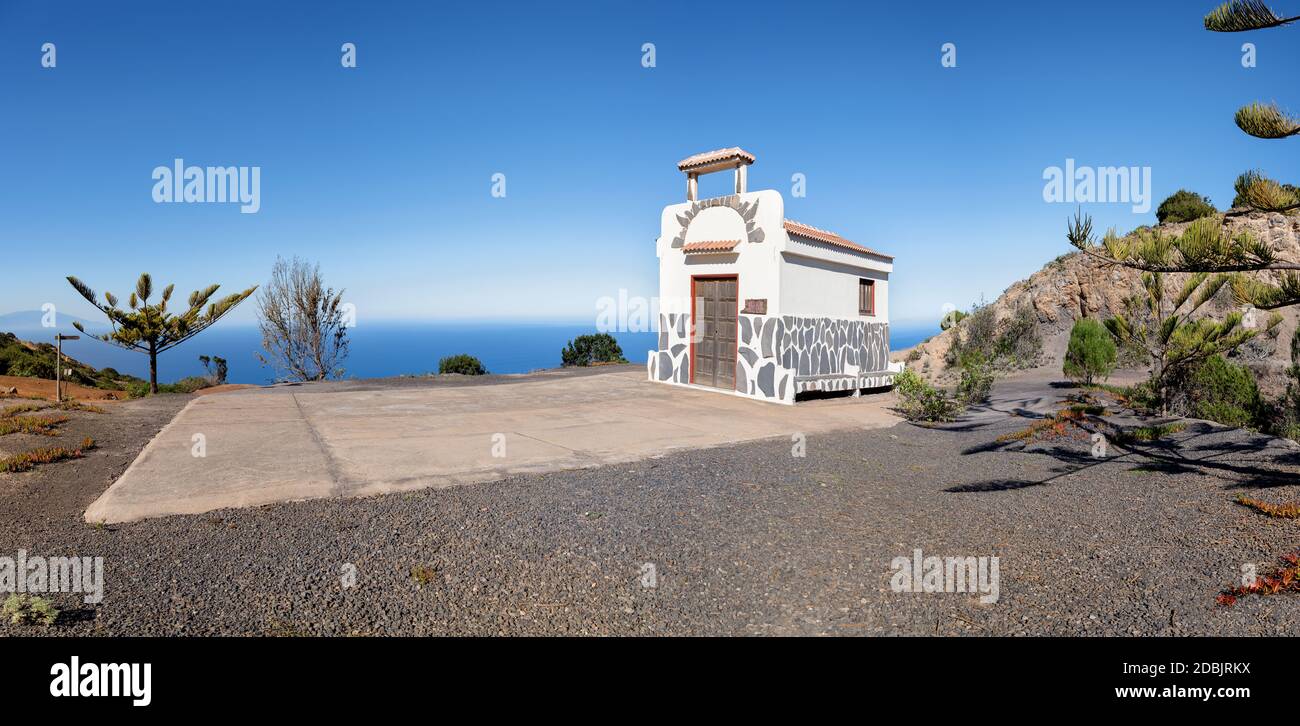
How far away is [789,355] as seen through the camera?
12.4m

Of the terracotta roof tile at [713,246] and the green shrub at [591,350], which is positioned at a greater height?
the terracotta roof tile at [713,246]

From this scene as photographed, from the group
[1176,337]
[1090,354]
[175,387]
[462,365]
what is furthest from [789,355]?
[175,387]

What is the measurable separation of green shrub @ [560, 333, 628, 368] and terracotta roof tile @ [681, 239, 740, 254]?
10.0 m

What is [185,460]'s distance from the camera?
229 inches

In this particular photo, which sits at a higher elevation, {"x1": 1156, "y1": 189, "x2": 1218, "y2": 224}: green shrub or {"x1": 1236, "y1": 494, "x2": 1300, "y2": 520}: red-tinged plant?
Answer: {"x1": 1156, "y1": 189, "x2": 1218, "y2": 224}: green shrub

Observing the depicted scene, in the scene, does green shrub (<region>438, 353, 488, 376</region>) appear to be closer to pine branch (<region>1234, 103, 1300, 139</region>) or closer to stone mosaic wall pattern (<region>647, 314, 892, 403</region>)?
stone mosaic wall pattern (<region>647, 314, 892, 403</region>)

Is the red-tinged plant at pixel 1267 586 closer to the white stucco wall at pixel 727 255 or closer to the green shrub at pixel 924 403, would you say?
the green shrub at pixel 924 403

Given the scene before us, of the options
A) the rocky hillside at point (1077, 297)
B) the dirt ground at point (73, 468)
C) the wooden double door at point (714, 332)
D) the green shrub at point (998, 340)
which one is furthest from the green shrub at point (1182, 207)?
the dirt ground at point (73, 468)

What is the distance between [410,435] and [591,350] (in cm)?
1604

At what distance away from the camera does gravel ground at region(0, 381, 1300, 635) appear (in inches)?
122

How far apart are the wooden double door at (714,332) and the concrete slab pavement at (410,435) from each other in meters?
0.55

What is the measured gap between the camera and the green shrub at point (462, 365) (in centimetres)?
1880

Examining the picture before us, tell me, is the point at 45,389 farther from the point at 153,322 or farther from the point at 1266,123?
the point at 1266,123

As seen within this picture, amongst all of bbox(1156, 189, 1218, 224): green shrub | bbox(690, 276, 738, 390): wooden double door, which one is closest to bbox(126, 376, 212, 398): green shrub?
bbox(690, 276, 738, 390): wooden double door
